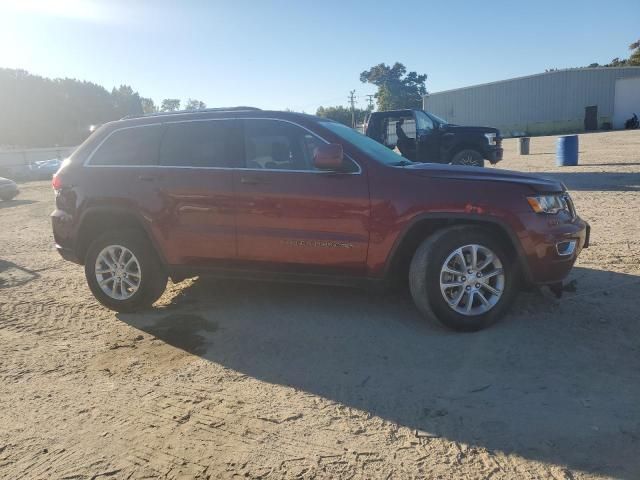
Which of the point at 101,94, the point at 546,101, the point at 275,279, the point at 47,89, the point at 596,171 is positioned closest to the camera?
the point at 275,279

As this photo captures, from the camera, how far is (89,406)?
318cm

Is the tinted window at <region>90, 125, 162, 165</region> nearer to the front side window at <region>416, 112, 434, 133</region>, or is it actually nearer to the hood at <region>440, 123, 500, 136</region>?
the front side window at <region>416, 112, 434, 133</region>

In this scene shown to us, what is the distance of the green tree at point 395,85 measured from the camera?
8506cm

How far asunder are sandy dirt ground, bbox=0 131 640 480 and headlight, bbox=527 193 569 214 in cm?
95

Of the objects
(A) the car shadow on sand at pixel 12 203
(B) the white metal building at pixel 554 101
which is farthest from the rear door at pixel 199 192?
(B) the white metal building at pixel 554 101

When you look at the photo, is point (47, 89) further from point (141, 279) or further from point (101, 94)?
point (141, 279)

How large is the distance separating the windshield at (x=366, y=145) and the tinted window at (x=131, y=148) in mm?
1658

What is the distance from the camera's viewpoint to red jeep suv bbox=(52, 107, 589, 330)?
13.0ft

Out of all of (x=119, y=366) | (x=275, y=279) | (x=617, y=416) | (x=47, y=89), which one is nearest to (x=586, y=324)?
(x=617, y=416)

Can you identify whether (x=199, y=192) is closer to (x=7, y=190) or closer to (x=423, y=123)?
(x=423, y=123)

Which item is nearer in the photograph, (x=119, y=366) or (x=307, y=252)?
(x=119, y=366)

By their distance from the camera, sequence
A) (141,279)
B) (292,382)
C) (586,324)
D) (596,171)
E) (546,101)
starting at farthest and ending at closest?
(546,101), (596,171), (141,279), (586,324), (292,382)

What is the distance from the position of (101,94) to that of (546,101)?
63825mm

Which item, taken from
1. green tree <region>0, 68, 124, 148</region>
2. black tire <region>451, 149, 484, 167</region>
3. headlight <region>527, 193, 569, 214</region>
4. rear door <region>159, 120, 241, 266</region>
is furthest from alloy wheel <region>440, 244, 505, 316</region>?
green tree <region>0, 68, 124, 148</region>
